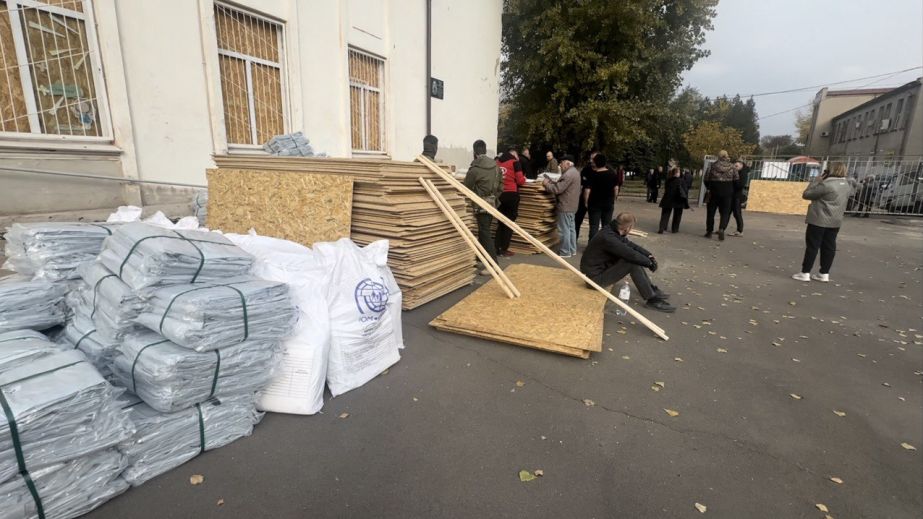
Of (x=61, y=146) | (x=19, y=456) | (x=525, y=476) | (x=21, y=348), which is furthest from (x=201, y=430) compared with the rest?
(x=61, y=146)

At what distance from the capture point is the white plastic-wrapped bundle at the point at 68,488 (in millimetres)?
1886

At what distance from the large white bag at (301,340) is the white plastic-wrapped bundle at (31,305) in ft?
4.00

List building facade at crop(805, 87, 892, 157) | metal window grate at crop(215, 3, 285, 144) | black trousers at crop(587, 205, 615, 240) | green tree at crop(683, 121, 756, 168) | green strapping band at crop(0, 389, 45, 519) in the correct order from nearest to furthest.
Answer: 1. green strapping band at crop(0, 389, 45, 519)
2. metal window grate at crop(215, 3, 285, 144)
3. black trousers at crop(587, 205, 615, 240)
4. green tree at crop(683, 121, 756, 168)
5. building facade at crop(805, 87, 892, 157)

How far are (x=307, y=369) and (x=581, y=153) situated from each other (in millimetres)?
20406

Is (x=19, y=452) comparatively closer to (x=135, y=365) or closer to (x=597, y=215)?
(x=135, y=365)

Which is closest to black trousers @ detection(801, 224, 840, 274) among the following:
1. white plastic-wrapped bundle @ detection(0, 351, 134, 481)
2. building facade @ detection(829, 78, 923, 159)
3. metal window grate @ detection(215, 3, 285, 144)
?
white plastic-wrapped bundle @ detection(0, 351, 134, 481)

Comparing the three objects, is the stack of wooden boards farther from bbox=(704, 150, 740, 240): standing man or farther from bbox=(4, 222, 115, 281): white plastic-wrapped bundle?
bbox=(704, 150, 740, 240): standing man

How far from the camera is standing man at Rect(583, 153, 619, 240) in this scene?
28.3 feet

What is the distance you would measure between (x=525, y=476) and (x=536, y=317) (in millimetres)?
2275

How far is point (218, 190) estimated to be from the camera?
563 centimetres

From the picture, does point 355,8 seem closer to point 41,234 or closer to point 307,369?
point 41,234

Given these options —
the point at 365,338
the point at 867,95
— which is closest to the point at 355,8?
the point at 365,338

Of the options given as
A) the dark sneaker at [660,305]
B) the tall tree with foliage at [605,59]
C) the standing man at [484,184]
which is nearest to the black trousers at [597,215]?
the standing man at [484,184]

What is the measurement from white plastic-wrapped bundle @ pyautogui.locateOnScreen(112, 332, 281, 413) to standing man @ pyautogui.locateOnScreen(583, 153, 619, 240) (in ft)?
23.6
